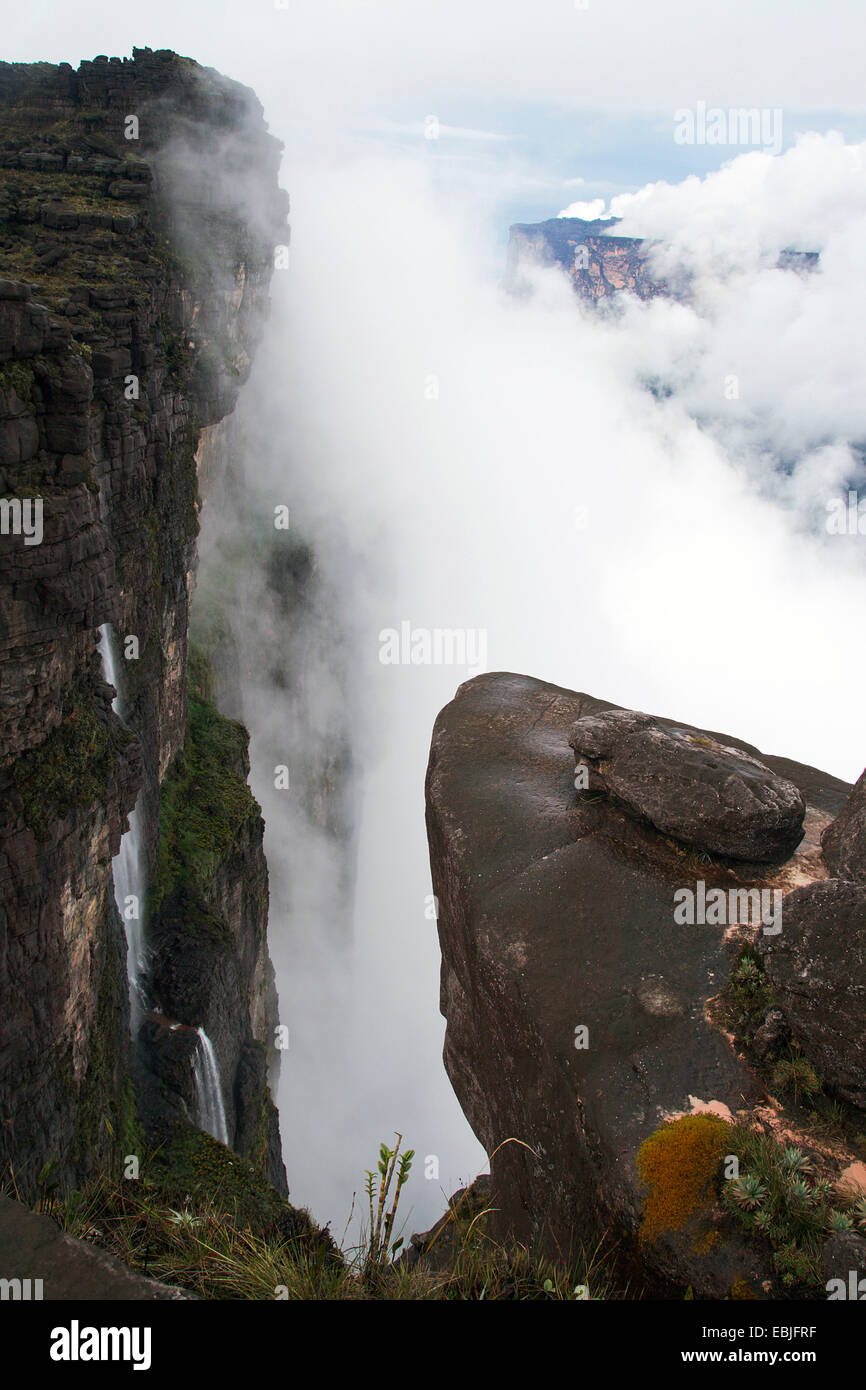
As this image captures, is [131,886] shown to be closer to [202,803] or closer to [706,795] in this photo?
[202,803]

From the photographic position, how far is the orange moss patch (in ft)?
28.5

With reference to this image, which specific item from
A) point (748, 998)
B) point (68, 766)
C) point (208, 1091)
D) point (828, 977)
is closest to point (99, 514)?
point (68, 766)

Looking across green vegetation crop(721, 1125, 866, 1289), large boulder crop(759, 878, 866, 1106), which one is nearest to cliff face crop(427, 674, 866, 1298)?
large boulder crop(759, 878, 866, 1106)

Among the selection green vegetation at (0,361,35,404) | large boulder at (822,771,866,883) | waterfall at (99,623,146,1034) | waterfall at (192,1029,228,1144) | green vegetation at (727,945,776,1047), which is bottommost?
waterfall at (192,1029,228,1144)

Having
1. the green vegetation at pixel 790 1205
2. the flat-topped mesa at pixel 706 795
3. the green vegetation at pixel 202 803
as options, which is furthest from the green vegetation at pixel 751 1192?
the green vegetation at pixel 202 803

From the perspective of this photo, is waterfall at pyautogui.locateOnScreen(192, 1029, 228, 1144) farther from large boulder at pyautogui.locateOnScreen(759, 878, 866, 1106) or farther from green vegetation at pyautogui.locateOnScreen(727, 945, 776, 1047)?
large boulder at pyautogui.locateOnScreen(759, 878, 866, 1106)

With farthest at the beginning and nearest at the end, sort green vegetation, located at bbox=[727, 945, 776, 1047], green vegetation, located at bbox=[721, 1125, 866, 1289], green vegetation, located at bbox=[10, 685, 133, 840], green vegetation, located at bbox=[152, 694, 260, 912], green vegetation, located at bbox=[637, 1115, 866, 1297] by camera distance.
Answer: green vegetation, located at bbox=[152, 694, 260, 912], green vegetation, located at bbox=[10, 685, 133, 840], green vegetation, located at bbox=[727, 945, 776, 1047], green vegetation, located at bbox=[637, 1115, 866, 1297], green vegetation, located at bbox=[721, 1125, 866, 1289]

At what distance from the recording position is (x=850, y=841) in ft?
39.4

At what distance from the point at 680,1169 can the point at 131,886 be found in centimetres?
2493

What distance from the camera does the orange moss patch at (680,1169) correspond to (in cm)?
869

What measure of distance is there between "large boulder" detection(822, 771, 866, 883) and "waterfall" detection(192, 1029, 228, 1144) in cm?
2291

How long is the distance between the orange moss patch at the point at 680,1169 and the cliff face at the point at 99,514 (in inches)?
450

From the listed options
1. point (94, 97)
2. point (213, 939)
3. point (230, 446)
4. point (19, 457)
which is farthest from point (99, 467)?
point (230, 446)
